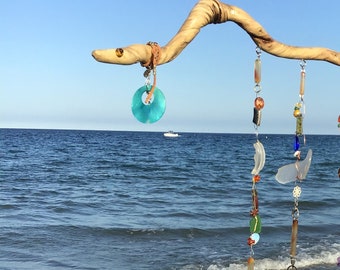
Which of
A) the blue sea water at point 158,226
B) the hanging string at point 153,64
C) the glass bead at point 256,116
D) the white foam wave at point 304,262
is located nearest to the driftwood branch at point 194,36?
the hanging string at point 153,64

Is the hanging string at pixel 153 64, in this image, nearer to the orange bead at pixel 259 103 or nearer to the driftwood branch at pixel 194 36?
the driftwood branch at pixel 194 36

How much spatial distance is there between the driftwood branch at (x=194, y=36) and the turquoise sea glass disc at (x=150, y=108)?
13cm

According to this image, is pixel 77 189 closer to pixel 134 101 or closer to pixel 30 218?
pixel 30 218

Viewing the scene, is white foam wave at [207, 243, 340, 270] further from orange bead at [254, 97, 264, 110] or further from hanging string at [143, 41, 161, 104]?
hanging string at [143, 41, 161, 104]

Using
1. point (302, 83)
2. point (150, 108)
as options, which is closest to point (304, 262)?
point (302, 83)

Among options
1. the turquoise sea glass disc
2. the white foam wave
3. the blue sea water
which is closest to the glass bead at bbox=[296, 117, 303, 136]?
the turquoise sea glass disc

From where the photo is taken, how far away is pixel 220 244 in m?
12.9

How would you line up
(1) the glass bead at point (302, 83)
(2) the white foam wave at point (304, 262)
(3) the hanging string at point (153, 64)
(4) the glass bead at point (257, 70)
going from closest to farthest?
(3) the hanging string at point (153, 64), (4) the glass bead at point (257, 70), (1) the glass bead at point (302, 83), (2) the white foam wave at point (304, 262)

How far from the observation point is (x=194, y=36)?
6.08ft

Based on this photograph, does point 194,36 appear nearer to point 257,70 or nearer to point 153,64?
point 153,64

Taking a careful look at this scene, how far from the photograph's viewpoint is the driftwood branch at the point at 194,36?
1601 millimetres

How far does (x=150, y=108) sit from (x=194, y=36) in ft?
1.00

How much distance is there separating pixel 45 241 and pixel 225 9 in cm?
1175

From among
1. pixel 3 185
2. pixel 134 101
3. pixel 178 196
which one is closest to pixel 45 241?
pixel 178 196
